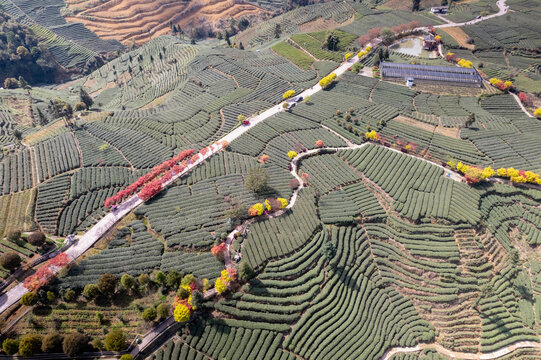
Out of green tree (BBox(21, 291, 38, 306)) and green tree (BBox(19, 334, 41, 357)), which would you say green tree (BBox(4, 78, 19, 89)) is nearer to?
green tree (BBox(21, 291, 38, 306))

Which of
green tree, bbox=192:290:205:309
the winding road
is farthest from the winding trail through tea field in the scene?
the winding road

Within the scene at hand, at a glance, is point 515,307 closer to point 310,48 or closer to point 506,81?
point 506,81

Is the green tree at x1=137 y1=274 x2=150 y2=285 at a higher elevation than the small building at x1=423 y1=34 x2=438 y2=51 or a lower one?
lower

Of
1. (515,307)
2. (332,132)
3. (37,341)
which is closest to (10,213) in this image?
(37,341)

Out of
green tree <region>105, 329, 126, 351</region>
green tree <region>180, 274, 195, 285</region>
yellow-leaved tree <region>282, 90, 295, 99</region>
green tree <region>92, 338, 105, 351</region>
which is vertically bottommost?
green tree <region>92, 338, 105, 351</region>

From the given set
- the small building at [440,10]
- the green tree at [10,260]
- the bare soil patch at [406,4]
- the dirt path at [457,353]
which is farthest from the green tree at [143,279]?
the bare soil patch at [406,4]

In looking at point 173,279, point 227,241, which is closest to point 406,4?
point 227,241
